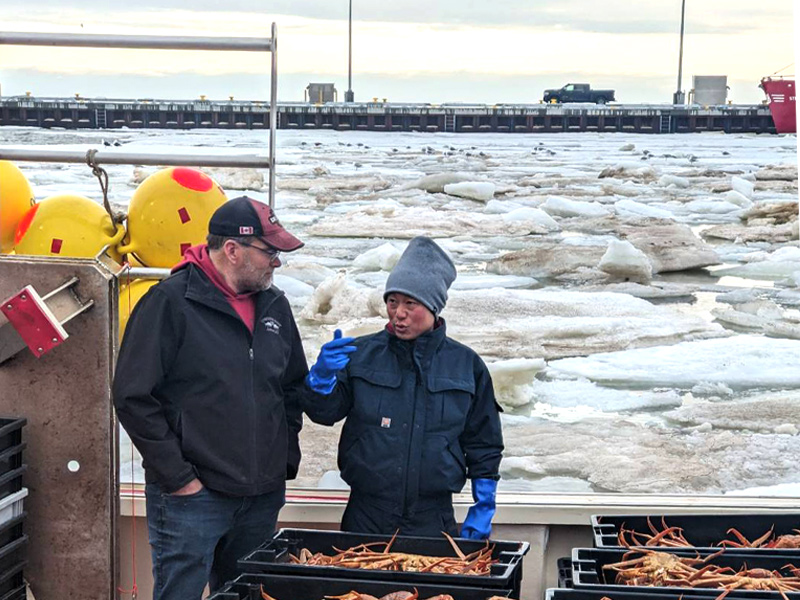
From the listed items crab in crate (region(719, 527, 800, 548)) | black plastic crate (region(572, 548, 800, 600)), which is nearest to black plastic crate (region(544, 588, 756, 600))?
black plastic crate (region(572, 548, 800, 600))

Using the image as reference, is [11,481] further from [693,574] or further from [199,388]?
Result: [693,574]

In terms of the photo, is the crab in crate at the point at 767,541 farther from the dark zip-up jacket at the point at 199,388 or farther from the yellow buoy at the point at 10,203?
the yellow buoy at the point at 10,203

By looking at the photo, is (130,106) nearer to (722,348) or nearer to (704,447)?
(722,348)

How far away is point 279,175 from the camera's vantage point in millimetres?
22406

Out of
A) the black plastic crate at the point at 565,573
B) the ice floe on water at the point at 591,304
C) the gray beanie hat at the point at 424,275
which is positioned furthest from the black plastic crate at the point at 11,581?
the black plastic crate at the point at 565,573

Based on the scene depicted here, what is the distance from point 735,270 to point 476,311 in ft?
14.0

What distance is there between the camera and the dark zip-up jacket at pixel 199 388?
2.40 m

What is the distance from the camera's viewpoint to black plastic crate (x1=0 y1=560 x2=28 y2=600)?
263 centimetres

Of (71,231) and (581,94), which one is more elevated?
(581,94)

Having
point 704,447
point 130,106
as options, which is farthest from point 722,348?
point 130,106

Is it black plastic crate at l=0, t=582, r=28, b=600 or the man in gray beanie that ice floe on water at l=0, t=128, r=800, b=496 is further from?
the man in gray beanie

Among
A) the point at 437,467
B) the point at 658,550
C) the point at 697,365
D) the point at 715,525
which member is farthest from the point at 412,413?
the point at 697,365

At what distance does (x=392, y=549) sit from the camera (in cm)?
242

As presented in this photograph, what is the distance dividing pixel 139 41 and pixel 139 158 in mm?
323
